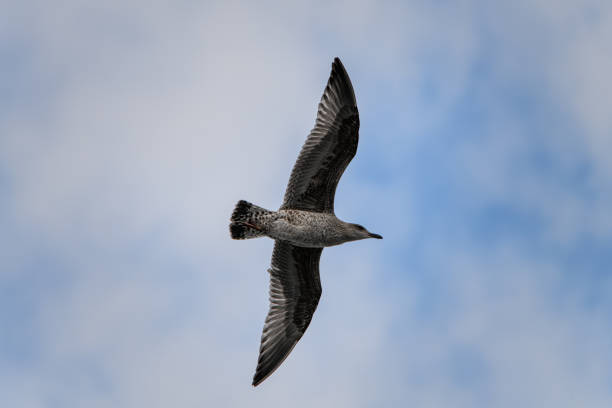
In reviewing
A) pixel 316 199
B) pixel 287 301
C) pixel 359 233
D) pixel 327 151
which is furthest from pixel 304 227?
pixel 287 301

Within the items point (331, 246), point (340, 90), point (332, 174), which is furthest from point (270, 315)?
point (340, 90)

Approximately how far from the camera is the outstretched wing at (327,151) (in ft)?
58.4

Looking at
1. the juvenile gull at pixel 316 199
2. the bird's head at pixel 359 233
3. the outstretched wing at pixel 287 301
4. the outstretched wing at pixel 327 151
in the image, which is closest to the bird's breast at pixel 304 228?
the juvenile gull at pixel 316 199

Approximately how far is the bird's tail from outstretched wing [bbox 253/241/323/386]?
929 millimetres

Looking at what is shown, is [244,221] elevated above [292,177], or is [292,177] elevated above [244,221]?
[292,177]

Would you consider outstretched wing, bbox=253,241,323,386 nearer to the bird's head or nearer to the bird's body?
the bird's body

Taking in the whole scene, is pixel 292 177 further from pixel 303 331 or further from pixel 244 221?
pixel 303 331

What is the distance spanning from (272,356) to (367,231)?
3658 mm

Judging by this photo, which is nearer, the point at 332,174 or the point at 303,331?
the point at 332,174

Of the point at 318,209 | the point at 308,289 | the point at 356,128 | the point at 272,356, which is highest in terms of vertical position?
the point at 356,128

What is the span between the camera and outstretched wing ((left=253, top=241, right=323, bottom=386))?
62.5 ft

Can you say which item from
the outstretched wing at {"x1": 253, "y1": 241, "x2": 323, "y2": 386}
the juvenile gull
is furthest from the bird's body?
the outstretched wing at {"x1": 253, "y1": 241, "x2": 323, "y2": 386}

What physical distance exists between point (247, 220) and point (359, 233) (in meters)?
2.50

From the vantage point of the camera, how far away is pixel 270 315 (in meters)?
19.4
